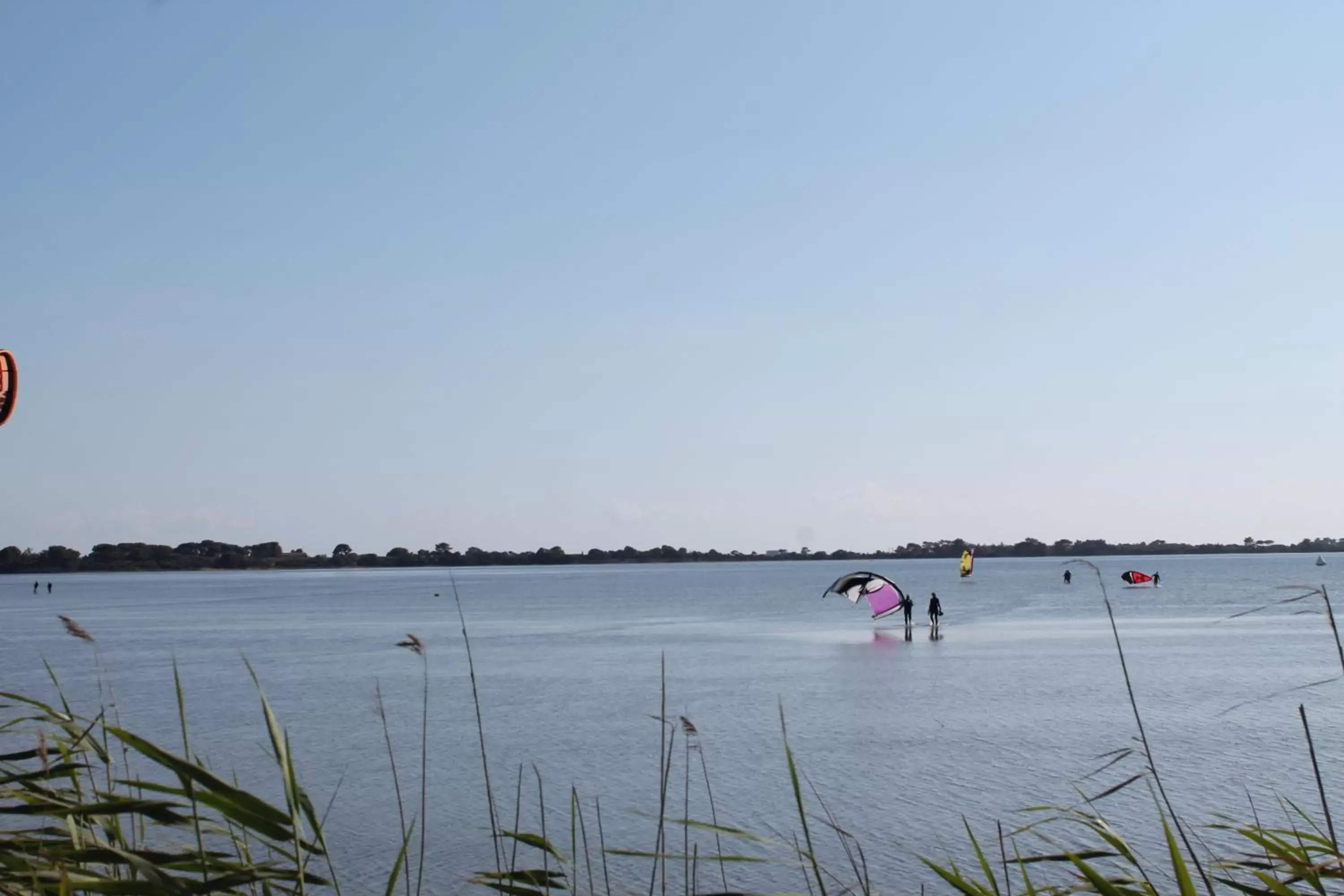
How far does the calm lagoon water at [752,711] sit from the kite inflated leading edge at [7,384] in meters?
6.51

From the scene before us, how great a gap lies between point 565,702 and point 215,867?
21537mm

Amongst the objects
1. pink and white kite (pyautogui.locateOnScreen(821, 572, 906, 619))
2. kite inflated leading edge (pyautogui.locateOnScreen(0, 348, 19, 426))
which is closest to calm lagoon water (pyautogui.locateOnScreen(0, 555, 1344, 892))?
pink and white kite (pyautogui.locateOnScreen(821, 572, 906, 619))

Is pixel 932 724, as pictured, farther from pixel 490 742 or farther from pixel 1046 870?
pixel 1046 870

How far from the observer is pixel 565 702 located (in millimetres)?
24141

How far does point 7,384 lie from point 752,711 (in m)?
19.5

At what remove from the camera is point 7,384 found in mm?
3979

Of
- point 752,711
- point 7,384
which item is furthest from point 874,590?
point 7,384

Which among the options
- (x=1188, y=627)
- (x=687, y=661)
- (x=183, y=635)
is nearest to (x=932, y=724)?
(x=687, y=661)

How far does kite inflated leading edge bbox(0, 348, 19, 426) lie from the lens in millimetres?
3957

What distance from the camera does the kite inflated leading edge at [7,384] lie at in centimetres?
396

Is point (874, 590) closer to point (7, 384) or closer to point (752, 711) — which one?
point (752, 711)

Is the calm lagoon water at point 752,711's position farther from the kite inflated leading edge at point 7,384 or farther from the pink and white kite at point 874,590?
the kite inflated leading edge at point 7,384

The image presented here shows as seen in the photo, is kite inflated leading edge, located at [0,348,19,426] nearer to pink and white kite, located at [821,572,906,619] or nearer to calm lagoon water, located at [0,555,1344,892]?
calm lagoon water, located at [0,555,1344,892]

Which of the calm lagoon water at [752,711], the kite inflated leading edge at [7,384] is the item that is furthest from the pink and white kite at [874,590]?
the kite inflated leading edge at [7,384]
